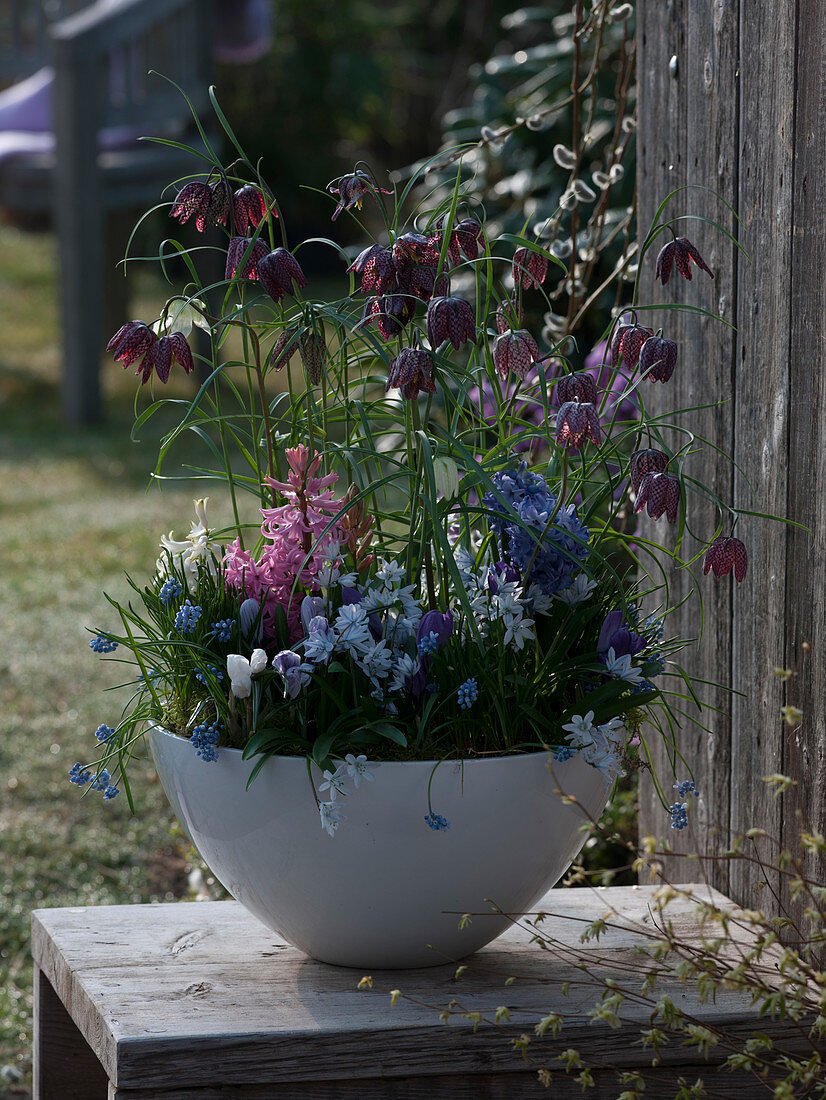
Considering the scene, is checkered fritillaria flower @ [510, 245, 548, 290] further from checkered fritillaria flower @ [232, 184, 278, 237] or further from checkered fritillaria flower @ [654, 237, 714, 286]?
checkered fritillaria flower @ [232, 184, 278, 237]

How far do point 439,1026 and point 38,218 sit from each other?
24.4ft

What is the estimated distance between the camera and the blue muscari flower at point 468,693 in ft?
3.24

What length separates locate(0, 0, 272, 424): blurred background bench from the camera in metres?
5.52

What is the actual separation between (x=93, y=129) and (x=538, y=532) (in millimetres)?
5071

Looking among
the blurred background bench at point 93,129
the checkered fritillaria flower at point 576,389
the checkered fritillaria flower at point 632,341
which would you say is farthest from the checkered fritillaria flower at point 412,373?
the blurred background bench at point 93,129

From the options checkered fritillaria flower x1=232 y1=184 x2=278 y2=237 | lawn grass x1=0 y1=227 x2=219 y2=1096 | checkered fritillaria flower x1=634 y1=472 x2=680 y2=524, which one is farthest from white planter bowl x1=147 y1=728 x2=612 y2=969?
lawn grass x1=0 y1=227 x2=219 y2=1096

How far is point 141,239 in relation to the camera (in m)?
8.52

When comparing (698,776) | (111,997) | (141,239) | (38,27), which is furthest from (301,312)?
(141,239)

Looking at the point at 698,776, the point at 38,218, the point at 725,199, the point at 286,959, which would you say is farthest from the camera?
the point at 38,218

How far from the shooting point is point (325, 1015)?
1.05 meters

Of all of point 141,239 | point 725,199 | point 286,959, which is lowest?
point 286,959

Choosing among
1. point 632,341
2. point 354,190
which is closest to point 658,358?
point 632,341

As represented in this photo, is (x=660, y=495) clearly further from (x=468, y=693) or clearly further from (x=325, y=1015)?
(x=325, y=1015)

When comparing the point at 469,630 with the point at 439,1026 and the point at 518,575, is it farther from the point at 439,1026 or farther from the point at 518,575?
the point at 439,1026
